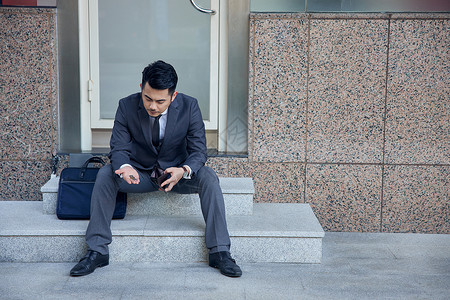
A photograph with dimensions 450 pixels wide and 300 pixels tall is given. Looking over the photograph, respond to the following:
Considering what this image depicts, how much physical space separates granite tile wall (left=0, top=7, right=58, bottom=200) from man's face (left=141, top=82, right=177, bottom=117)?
1344 mm

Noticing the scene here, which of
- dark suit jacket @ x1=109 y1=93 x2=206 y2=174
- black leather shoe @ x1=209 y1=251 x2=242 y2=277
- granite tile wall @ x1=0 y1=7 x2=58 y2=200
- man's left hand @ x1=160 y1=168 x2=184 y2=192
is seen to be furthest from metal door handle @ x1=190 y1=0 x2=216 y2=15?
black leather shoe @ x1=209 y1=251 x2=242 y2=277

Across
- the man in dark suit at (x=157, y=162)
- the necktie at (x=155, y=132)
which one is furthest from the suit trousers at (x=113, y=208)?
the necktie at (x=155, y=132)

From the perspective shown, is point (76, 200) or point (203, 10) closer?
point (76, 200)

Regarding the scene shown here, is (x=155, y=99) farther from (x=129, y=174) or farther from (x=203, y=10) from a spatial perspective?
(x=203, y=10)

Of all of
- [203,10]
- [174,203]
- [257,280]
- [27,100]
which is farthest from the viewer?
[203,10]

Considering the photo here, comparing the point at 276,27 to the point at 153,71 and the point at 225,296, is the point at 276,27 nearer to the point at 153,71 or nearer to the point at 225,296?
the point at 153,71

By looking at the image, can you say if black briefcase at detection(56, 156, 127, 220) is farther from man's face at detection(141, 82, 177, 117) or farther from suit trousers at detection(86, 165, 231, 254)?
man's face at detection(141, 82, 177, 117)

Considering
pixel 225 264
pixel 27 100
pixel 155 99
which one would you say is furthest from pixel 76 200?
pixel 225 264

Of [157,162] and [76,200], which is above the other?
[157,162]

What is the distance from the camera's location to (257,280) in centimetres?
384

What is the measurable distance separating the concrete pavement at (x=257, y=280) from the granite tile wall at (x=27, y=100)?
44.4 inches

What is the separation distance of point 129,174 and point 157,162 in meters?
0.36

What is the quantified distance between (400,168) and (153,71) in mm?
2458

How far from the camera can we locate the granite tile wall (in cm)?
486
